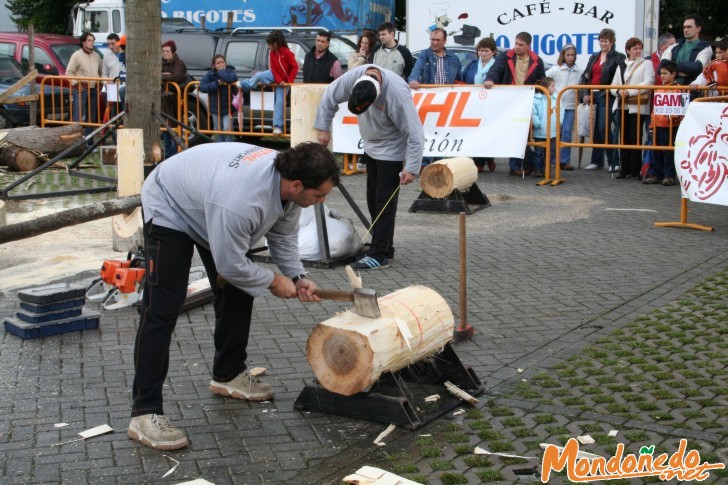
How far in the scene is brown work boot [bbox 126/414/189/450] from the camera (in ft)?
16.1

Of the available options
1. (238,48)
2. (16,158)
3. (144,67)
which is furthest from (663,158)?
(16,158)

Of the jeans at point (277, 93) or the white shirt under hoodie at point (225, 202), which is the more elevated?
the jeans at point (277, 93)

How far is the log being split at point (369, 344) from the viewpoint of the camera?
511 cm

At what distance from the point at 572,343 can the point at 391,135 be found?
2763 millimetres

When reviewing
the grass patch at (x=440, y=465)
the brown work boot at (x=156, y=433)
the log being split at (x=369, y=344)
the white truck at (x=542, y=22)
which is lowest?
the grass patch at (x=440, y=465)

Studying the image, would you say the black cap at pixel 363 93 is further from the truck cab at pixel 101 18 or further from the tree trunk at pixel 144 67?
the truck cab at pixel 101 18

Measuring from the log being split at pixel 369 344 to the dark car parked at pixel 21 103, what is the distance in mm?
13671

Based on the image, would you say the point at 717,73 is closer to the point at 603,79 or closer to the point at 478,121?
the point at 603,79

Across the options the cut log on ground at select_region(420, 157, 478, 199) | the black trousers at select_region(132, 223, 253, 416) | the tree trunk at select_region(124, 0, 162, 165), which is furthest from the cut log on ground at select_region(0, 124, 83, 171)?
the black trousers at select_region(132, 223, 253, 416)

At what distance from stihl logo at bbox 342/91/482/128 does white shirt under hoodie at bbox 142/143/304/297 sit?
889cm

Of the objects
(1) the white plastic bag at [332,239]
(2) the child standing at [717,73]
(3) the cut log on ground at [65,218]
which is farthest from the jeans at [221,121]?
(3) the cut log on ground at [65,218]

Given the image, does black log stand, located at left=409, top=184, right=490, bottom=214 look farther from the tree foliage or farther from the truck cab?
the tree foliage

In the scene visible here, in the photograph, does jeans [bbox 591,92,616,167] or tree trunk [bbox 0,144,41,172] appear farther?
tree trunk [bbox 0,144,41,172]

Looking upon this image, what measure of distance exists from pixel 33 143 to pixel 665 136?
9.64 m
